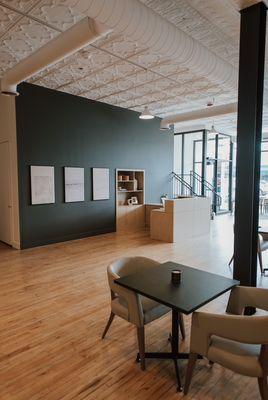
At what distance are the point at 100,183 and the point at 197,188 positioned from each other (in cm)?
563

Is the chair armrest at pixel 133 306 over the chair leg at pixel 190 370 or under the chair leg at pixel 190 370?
over

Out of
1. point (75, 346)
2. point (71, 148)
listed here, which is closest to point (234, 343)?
point (75, 346)

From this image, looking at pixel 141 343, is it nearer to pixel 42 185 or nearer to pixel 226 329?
pixel 226 329

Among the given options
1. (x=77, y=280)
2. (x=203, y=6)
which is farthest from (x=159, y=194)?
(x=203, y=6)

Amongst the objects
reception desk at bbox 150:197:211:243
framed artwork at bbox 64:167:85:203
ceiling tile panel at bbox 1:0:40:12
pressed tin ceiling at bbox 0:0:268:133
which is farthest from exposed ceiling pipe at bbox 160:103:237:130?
ceiling tile panel at bbox 1:0:40:12

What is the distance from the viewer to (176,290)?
6.98ft

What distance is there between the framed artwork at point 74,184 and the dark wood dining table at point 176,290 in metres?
4.50

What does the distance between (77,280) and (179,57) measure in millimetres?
3557

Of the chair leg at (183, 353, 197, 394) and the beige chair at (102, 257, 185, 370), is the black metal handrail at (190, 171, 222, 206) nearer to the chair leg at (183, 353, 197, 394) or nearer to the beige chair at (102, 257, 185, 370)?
the beige chair at (102, 257, 185, 370)

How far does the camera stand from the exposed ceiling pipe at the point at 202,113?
6664 millimetres

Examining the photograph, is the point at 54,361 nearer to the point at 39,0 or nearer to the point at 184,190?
the point at 39,0

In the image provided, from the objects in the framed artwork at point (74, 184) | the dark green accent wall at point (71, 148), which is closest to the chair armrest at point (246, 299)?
the dark green accent wall at point (71, 148)

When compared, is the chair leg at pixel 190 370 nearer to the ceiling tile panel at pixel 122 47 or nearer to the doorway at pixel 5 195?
the ceiling tile panel at pixel 122 47

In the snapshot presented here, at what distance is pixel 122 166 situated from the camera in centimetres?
801
